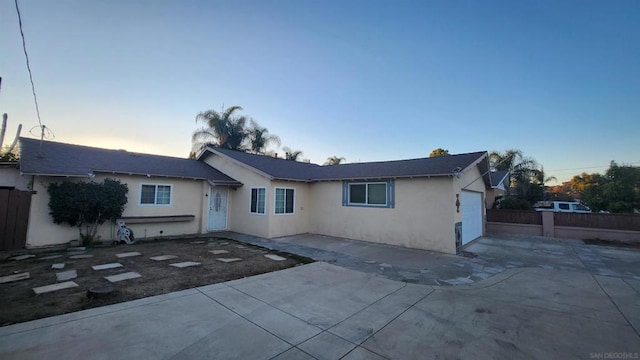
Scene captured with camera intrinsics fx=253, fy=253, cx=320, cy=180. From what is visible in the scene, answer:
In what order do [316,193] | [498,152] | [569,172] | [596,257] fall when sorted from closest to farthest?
[596,257] < [316,193] < [498,152] < [569,172]

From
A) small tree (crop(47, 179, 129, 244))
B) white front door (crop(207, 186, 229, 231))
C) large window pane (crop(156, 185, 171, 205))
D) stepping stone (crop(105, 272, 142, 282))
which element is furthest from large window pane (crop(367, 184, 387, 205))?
small tree (crop(47, 179, 129, 244))

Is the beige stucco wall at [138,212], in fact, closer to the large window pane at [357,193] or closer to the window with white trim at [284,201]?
the window with white trim at [284,201]

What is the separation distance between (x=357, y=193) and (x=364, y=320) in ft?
26.8

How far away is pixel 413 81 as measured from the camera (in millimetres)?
12703

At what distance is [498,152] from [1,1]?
110 ft

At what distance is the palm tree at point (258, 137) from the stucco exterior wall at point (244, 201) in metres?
9.13

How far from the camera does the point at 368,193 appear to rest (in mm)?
11688

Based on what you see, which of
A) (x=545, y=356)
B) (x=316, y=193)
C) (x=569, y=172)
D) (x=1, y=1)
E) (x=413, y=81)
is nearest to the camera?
(x=545, y=356)

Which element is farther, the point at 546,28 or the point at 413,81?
the point at 413,81

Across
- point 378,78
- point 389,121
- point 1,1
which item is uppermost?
point 378,78

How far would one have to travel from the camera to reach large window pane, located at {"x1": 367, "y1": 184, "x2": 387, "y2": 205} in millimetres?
11172

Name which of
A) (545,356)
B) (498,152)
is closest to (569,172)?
(498,152)

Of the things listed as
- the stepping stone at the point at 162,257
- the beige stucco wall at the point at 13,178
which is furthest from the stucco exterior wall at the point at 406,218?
the beige stucco wall at the point at 13,178

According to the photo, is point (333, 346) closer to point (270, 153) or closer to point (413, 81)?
point (413, 81)
